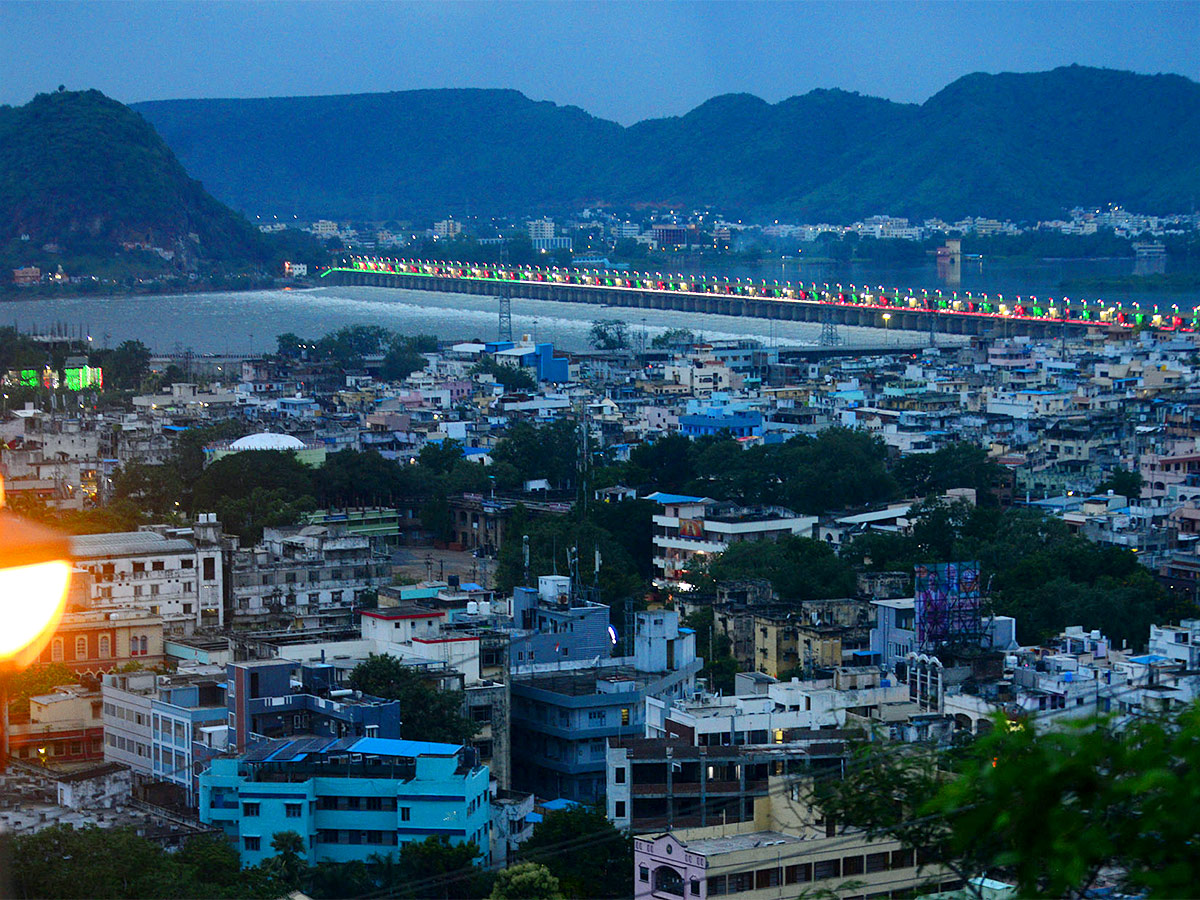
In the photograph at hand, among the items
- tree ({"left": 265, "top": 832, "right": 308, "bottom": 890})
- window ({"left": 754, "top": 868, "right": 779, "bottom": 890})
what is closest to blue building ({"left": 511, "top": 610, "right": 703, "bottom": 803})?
tree ({"left": 265, "top": 832, "right": 308, "bottom": 890})

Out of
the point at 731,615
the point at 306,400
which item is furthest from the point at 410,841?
the point at 306,400

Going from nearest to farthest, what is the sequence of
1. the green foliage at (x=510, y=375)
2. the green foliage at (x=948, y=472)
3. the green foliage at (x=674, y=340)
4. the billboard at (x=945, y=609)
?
the billboard at (x=945, y=609) < the green foliage at (x=948, y=472) < the green foliage at (x=510, y=375) < the green foliage at (x=674, y=340)

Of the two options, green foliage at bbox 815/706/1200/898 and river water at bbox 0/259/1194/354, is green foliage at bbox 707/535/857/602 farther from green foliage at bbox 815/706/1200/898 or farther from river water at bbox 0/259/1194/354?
river water at bbox 0/259/1194/354

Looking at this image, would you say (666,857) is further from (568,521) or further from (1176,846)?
(568,521)

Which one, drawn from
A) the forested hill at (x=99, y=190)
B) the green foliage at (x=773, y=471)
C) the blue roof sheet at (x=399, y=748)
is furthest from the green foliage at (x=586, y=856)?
the forested hill at (x=99, y=190)

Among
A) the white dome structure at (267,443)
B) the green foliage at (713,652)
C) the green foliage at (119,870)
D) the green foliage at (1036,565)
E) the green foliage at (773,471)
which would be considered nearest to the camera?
the green foliage at (119,870)

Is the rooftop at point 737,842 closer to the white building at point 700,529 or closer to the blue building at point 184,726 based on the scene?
the blue building at point 184,726
